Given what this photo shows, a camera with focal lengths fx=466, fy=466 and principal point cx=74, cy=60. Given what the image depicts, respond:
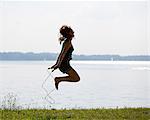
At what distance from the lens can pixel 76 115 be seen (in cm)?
1213

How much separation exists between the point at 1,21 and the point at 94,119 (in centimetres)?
393

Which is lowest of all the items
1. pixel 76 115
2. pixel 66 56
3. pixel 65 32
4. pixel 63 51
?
pixel 76 115

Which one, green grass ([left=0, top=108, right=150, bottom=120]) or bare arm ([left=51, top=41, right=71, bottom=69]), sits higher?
bare arm ([left=51, top=41, right=71, bottom=69])

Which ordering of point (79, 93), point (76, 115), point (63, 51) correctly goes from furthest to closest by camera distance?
point (79, 93) < point (76, 115) < point (63, 51)

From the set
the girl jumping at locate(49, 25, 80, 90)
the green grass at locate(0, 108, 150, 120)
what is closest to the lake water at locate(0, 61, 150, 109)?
the green grass at locate(0, 108, 150, 120)

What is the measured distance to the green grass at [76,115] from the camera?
11.7m

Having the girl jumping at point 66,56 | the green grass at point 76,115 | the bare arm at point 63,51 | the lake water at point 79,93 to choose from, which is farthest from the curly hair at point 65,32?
the lake water at point 79,93

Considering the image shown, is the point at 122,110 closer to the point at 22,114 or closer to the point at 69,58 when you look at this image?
the point at 22,114

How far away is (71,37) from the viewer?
948cm

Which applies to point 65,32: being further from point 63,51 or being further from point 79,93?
point 79,93

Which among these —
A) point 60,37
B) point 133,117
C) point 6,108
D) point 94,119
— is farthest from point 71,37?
point 6,108

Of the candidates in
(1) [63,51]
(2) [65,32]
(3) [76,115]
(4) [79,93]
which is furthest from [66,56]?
(4) [79,93]

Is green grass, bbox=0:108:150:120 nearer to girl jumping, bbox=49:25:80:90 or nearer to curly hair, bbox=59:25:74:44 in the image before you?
girl jumping, bbox=49:25:80:90

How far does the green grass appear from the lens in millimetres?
11734
